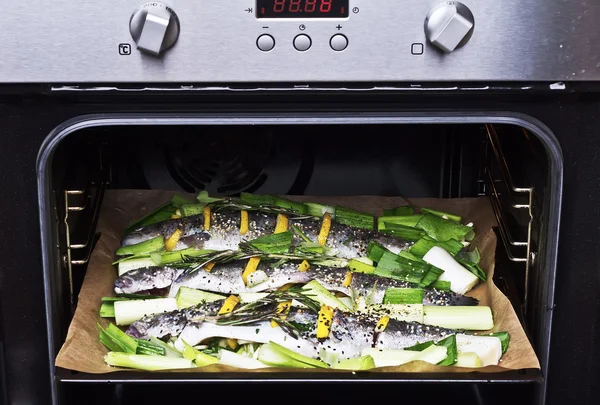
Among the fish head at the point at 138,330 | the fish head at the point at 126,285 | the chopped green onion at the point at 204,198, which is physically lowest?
the fish head at the point at 138,330

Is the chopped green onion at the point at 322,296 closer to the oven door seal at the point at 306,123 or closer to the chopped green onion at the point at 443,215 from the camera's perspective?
the oven door seal at the point at 306,123

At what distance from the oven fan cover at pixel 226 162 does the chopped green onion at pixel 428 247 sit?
37cm

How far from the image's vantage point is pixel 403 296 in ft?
6.46

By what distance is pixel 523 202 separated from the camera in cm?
194

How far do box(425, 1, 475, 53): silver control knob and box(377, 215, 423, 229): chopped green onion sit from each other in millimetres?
934

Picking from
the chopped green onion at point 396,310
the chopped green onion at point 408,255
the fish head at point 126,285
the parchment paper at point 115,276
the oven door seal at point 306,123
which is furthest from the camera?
the chopped green onion at point 408,255

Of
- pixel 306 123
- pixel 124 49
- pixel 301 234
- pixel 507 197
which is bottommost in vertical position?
pixel 301 234

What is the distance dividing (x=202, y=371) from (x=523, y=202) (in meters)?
0.85

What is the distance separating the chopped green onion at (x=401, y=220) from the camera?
230 cm

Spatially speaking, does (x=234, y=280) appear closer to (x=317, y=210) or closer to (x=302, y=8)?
(x=317, y=210)

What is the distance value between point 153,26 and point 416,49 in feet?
1.50

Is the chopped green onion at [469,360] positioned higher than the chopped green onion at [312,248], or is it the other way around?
the chopped green onion at [312,248]

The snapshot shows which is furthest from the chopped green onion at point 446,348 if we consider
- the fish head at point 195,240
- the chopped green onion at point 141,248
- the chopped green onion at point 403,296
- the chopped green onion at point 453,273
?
the chopped green onion at point 141,248

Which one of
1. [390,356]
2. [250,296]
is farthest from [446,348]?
[250,296]
